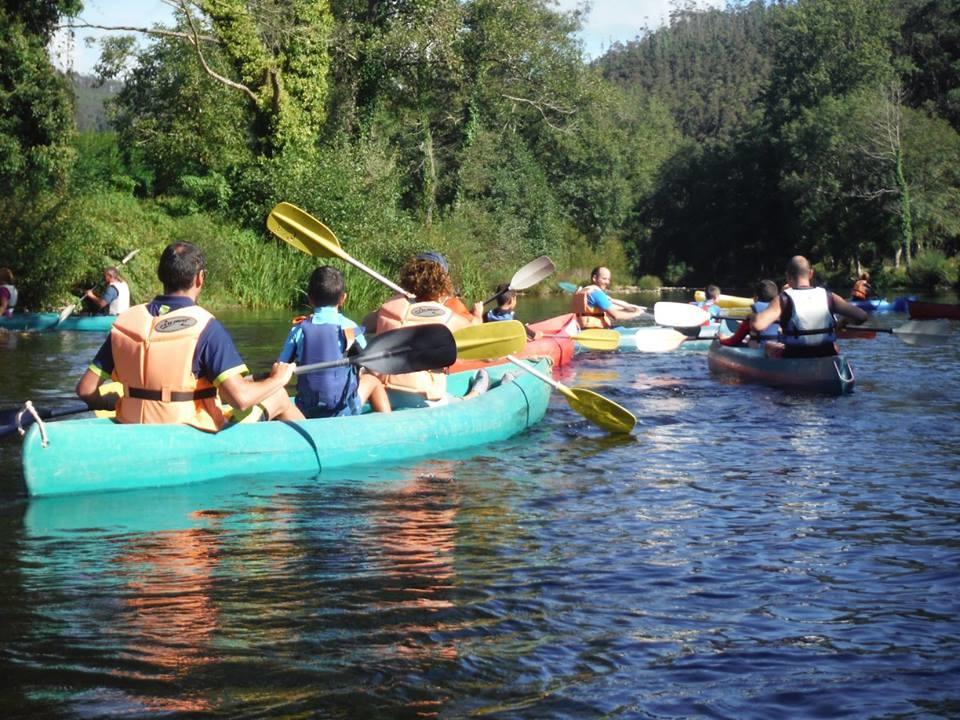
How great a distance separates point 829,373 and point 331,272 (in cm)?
518

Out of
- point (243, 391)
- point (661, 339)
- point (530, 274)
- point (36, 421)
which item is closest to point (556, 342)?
point (530, 274)

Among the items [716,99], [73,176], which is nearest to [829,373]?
[73,176]

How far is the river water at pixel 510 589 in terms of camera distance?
12.4 feet

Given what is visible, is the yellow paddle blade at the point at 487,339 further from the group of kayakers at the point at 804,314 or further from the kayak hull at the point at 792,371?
the kayak hull at the point at 792,371

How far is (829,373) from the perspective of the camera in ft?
35.0

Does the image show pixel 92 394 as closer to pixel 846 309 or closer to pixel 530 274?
pixel 846 309

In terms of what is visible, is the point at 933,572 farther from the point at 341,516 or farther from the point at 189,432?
the point at 189,432

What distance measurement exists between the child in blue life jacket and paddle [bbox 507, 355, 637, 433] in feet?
5.08

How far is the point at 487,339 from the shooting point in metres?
8.18

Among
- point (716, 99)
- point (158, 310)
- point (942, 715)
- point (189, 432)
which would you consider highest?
point (716, 99)

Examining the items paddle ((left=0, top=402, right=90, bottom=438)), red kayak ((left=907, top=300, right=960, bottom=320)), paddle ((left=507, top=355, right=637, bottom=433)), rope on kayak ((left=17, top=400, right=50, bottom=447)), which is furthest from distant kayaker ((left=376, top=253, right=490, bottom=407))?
red kayak ((left=907, top=300, right=960, bottom=320))

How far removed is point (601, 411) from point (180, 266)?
394 cm

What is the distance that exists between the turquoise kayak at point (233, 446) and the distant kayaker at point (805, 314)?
3373 millimetres

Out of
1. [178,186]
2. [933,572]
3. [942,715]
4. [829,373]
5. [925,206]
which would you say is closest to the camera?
[942,715]
